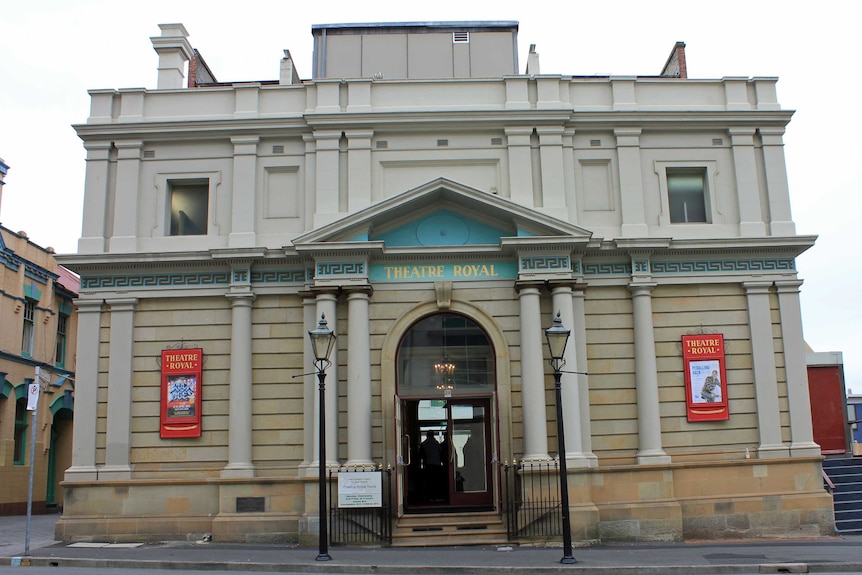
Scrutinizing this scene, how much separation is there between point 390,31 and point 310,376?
10.6 metres

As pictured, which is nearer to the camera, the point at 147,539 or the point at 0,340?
the point at 147,539

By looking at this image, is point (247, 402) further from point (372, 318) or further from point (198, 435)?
point (372, 318)

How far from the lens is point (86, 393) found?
2084 cm

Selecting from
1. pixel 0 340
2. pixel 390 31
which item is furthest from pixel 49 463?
pixel 390 31

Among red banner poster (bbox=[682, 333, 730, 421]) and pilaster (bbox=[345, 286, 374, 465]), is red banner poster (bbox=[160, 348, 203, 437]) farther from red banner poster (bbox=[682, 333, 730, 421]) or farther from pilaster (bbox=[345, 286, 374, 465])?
red banner poster (bbox=[682, 333, 730, 421])

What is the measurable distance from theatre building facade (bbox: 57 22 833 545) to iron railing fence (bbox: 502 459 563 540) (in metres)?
0.14

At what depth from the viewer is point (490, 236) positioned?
69.2ft

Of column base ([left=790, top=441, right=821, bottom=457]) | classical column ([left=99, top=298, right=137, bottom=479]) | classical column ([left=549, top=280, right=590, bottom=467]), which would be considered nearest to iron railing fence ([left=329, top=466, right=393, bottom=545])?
classical column ([left=549, top=280, right=590, bottom=467])

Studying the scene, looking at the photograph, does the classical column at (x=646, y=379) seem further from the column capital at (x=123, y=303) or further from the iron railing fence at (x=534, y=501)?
the column capital at (x=123, y=303)

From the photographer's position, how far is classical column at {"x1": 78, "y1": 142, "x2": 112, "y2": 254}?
70.0 ft

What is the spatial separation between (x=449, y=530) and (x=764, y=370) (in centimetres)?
848

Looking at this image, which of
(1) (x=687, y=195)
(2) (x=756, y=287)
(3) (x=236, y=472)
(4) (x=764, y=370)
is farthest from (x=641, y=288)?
(3) (x=236, y=472)

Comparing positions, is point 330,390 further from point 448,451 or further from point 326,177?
point 326,177

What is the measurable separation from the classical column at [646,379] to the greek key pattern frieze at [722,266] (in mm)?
682
